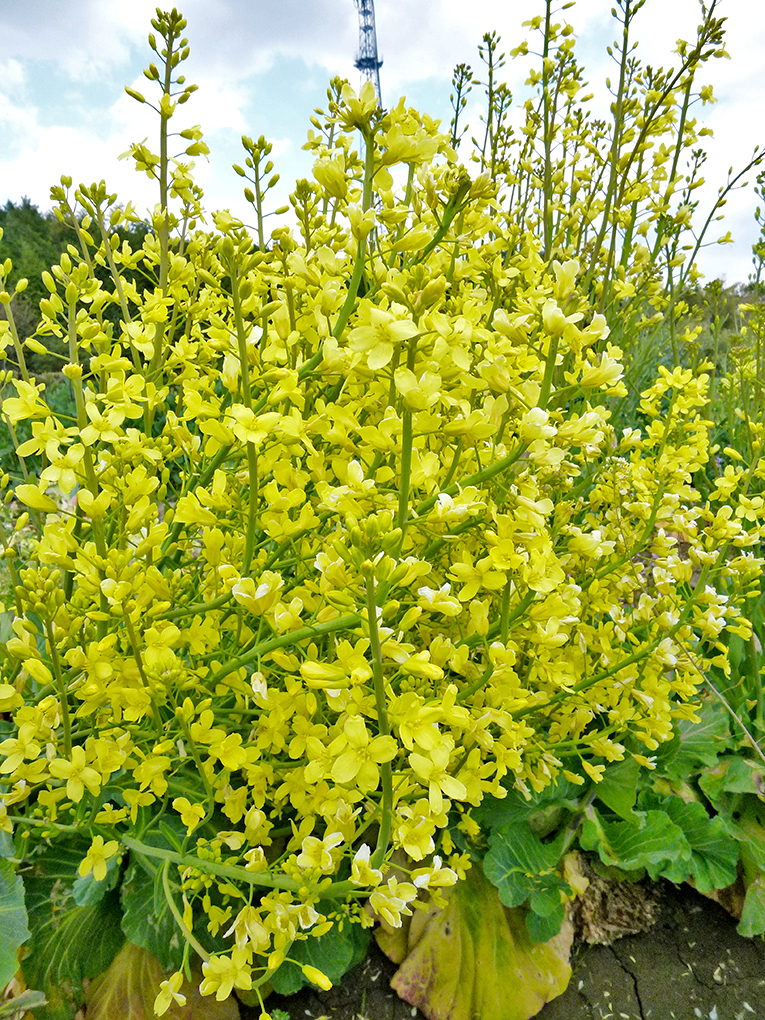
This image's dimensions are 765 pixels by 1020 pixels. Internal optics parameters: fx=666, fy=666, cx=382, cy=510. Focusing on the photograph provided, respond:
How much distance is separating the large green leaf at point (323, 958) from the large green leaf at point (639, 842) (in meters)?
0.76

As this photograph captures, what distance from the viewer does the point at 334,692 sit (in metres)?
1.04

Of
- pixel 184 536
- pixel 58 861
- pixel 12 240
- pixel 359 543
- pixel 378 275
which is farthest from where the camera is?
pixel 12 240

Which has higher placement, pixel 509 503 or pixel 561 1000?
pixel 509 503

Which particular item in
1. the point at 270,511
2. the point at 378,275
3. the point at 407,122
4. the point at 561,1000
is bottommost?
the point at 561,1000

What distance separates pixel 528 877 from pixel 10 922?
53.1 inches

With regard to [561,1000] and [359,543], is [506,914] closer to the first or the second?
[561,1000]

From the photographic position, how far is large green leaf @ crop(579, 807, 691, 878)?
196 cm

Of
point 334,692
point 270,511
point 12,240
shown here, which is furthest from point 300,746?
point 12,240

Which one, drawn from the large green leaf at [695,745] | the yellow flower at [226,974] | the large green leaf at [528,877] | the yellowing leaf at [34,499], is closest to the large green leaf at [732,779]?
the large green leaf at [695,745]

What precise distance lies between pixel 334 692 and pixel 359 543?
26 cm

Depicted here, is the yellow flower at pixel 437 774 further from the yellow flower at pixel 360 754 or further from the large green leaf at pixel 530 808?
the large green leaf at pixel 530 808

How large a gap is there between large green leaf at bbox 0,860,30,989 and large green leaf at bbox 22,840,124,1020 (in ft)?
0.34

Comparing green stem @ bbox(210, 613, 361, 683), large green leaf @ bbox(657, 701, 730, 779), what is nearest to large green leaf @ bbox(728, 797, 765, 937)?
large green leaf @ bbox(657, 701, 730, 779)

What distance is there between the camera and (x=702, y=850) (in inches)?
84.4
